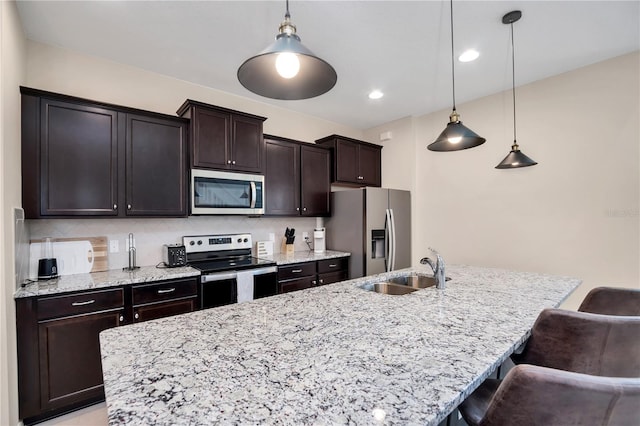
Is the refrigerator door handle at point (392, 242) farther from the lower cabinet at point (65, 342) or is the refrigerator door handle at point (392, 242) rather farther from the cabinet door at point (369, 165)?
the lower cabinet at point (65, 342)

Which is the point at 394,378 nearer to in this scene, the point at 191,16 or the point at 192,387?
the point at 192,387

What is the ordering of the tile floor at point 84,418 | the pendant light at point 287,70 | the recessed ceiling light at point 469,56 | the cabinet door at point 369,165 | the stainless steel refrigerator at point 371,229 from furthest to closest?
the cabinet door at point 369,165 < the stainless steel refrigerator at point 371,229 < the recessed ceiling light at point 469,56 < the tile floor at point 84,418 < the pendant light at point 287,70

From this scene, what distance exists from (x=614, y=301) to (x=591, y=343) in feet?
2.56

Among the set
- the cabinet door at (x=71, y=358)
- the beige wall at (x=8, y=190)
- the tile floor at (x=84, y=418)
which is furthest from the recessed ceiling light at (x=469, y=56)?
the tile floor at (x=84, y=418)

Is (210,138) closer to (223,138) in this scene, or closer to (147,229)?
(223,138)

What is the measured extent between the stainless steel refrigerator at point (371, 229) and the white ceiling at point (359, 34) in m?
1.41

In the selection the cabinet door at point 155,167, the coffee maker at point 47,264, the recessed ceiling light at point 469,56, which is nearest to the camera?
the coffee maker at point 47,264

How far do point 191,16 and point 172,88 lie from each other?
110cm

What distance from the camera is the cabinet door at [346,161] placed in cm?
403

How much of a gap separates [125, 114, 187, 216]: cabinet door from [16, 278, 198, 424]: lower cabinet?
74 cm

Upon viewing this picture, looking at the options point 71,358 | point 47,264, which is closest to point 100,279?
point 47,264

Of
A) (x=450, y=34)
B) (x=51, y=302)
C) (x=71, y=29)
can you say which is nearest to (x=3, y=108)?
(x=71, y=29)

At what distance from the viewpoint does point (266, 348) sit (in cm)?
106

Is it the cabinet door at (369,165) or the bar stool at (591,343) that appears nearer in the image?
the bar stool at (591,343)
